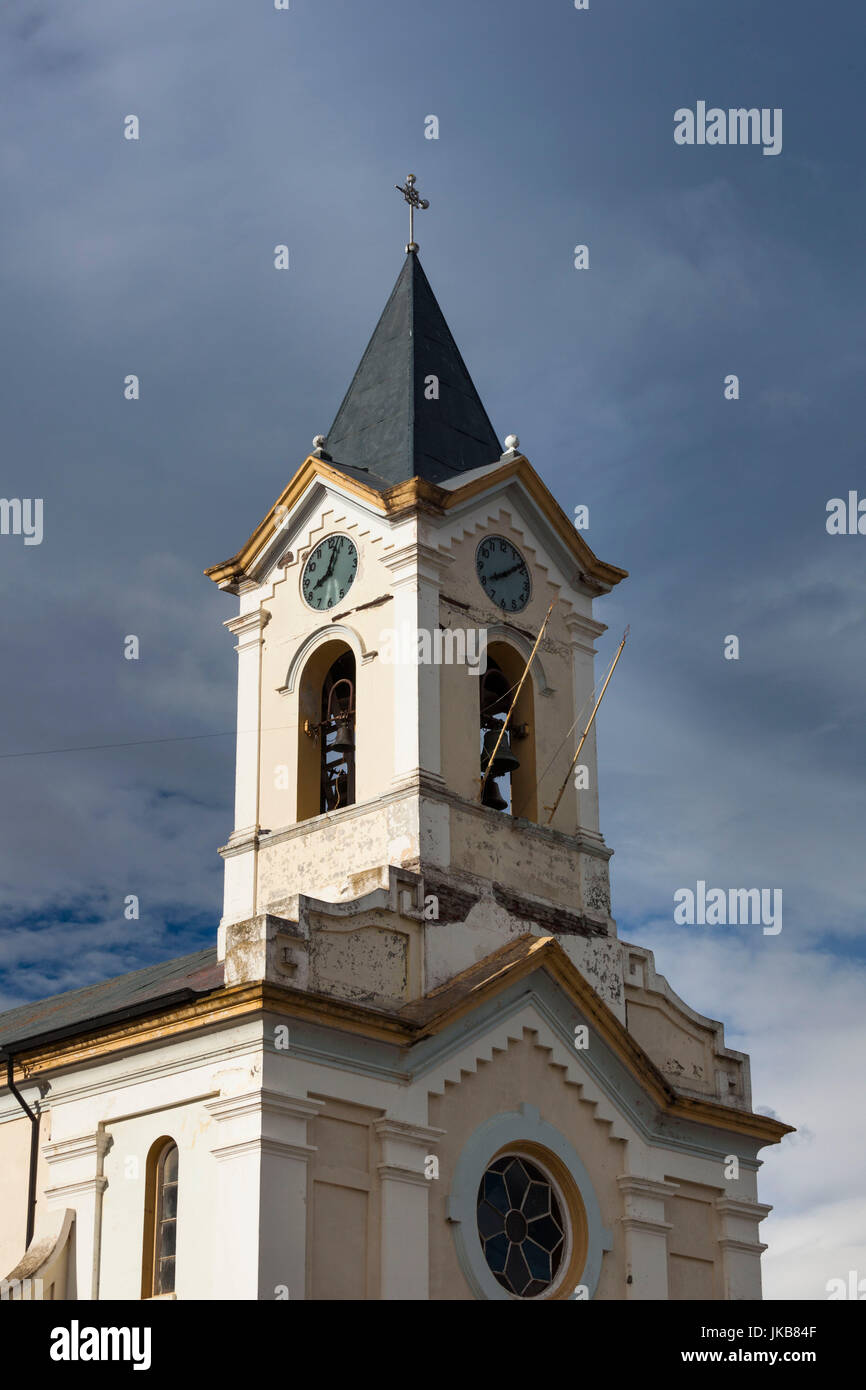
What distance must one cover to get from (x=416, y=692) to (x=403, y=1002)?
4.05 meters

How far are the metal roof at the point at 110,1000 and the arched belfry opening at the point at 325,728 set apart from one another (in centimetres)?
253

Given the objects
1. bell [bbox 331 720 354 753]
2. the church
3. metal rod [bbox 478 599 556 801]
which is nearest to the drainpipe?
the church

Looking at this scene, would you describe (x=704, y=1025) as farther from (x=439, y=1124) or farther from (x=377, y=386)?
(x=377, y=386)

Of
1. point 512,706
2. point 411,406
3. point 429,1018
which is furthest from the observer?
point 411,406

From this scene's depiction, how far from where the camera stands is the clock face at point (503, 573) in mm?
27125

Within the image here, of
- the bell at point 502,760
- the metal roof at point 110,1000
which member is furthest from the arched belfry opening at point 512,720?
the metal roof at point 110,1000

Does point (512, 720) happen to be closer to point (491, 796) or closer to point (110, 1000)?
point (491, 796)

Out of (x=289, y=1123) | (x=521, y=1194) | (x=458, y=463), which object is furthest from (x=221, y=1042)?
(x=458, y=463)

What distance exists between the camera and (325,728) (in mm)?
26844

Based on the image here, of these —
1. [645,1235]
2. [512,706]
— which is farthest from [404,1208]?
[512,706]

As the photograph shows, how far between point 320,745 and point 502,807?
2587 mm

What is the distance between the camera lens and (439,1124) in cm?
2281

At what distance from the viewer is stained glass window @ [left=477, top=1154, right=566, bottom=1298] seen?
909 inches
